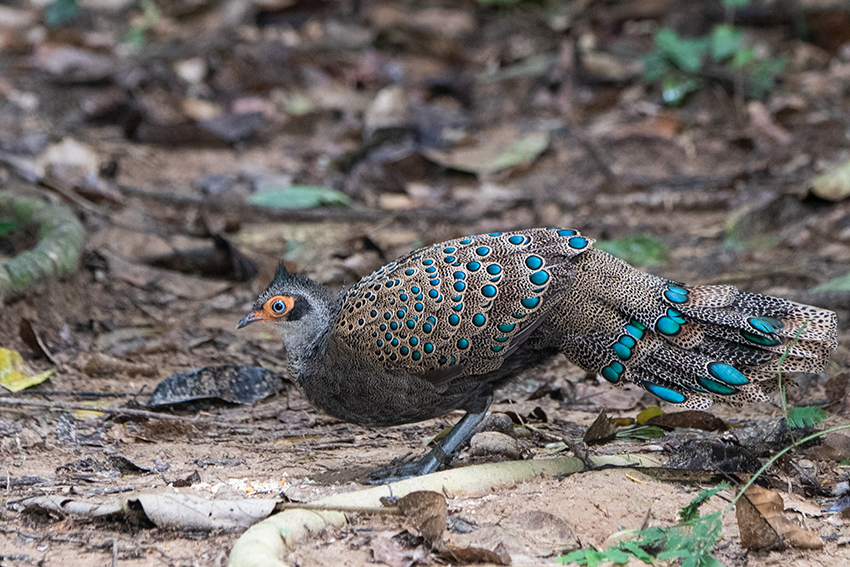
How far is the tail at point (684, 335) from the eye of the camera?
132 inches

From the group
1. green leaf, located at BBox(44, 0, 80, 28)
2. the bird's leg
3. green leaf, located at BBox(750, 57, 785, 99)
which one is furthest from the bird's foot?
green leaf, located at BBox(44, 0, 80, 28)

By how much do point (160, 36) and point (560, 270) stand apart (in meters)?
8.47

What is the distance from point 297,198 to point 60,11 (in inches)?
208

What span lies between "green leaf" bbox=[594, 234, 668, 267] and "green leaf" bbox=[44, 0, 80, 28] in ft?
23.8

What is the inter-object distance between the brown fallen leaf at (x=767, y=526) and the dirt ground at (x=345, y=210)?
5cm

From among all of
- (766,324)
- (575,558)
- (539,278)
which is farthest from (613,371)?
(575,558)

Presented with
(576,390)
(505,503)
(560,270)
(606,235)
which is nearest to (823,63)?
(606,235)

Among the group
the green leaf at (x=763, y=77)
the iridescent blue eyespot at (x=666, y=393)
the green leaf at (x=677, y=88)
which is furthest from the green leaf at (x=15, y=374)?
the green leaf at (x=763, y=77)

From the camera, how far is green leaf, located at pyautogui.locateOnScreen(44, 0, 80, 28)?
1036cm

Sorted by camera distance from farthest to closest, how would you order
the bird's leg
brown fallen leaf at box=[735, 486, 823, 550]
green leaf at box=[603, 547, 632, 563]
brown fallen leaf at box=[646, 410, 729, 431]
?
brown fallen leaf at box=[646, 410, 729, 431] < the bird's leg < brown fallen leaf at box=[735, 486, 823, 550] < green leaf at box=[603, 547, 632, 563]

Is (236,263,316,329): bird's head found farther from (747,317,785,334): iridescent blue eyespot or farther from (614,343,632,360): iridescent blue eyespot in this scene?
(747,317,785,334): iridescent blue eyespot

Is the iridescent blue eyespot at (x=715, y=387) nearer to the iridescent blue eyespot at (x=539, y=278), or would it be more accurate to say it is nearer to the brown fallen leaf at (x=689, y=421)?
the brown fallen leaf at (x=689, y=421)

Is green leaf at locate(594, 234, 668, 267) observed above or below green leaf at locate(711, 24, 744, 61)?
below

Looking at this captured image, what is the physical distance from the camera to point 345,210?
7094 mm
